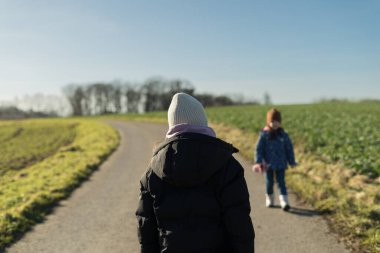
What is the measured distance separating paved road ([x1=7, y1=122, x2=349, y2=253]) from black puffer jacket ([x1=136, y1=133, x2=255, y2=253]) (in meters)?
3.20

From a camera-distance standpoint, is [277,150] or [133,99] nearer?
[277,150]

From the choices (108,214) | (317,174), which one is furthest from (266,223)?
(317,174)

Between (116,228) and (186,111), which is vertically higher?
(186,111)

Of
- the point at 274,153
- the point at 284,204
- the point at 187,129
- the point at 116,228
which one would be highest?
the point at 187,129

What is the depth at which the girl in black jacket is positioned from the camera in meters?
2.62

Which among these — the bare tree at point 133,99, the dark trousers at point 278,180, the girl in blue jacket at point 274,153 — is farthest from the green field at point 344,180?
the bare tree at point 133,99

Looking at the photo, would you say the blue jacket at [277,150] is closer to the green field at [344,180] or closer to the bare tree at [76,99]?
the green field at [344,180]

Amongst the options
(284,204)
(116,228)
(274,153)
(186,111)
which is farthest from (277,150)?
(186,111)

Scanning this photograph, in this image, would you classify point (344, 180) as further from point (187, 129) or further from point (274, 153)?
point (187, 129)

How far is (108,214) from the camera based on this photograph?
313 inches

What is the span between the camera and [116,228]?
A: 695 cm

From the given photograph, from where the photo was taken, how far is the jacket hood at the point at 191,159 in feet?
8.53

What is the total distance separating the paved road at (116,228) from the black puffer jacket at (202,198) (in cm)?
320

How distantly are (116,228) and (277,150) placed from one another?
3279 mm
